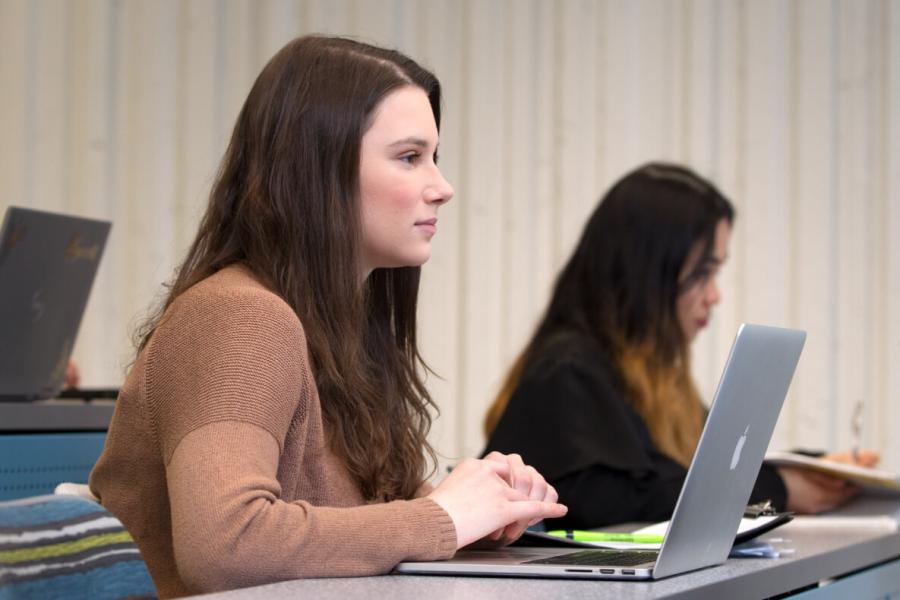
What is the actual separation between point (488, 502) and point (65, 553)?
45 centimetres

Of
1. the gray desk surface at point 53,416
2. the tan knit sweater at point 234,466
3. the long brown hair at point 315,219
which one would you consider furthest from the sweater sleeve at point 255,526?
the gray desk surface at point 53,416

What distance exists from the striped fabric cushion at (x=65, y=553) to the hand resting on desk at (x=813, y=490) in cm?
151

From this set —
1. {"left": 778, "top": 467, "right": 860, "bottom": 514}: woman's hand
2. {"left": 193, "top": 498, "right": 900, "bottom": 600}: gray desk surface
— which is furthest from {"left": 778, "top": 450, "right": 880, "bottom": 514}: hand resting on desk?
{"left": 193, "top": 498, "right": 900, "bottom": 600}: gray desk surface

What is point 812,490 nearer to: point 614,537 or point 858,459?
point 858,459

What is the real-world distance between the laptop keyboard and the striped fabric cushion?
39cm

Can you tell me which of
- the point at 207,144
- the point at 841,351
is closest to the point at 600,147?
the point at 841,351

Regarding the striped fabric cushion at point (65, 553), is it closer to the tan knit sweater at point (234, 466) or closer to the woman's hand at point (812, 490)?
the tan knit sweater at point (234, 466)

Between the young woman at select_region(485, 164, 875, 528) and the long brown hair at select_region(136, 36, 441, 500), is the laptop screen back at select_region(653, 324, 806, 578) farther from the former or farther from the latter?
the young woman at select_region(485, 164, 875, 528)

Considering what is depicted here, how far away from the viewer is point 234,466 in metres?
1.16

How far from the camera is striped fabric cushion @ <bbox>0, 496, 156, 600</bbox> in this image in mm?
996

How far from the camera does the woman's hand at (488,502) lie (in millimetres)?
1278

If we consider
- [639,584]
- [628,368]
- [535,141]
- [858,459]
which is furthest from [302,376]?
[535,141]

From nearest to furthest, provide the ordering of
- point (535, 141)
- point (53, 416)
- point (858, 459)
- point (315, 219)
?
1. point (315, 219)
2. point (53, 416)
3. point (858, 459)
4. point (535, 141)

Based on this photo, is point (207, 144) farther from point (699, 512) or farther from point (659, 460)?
point (699, 512)
